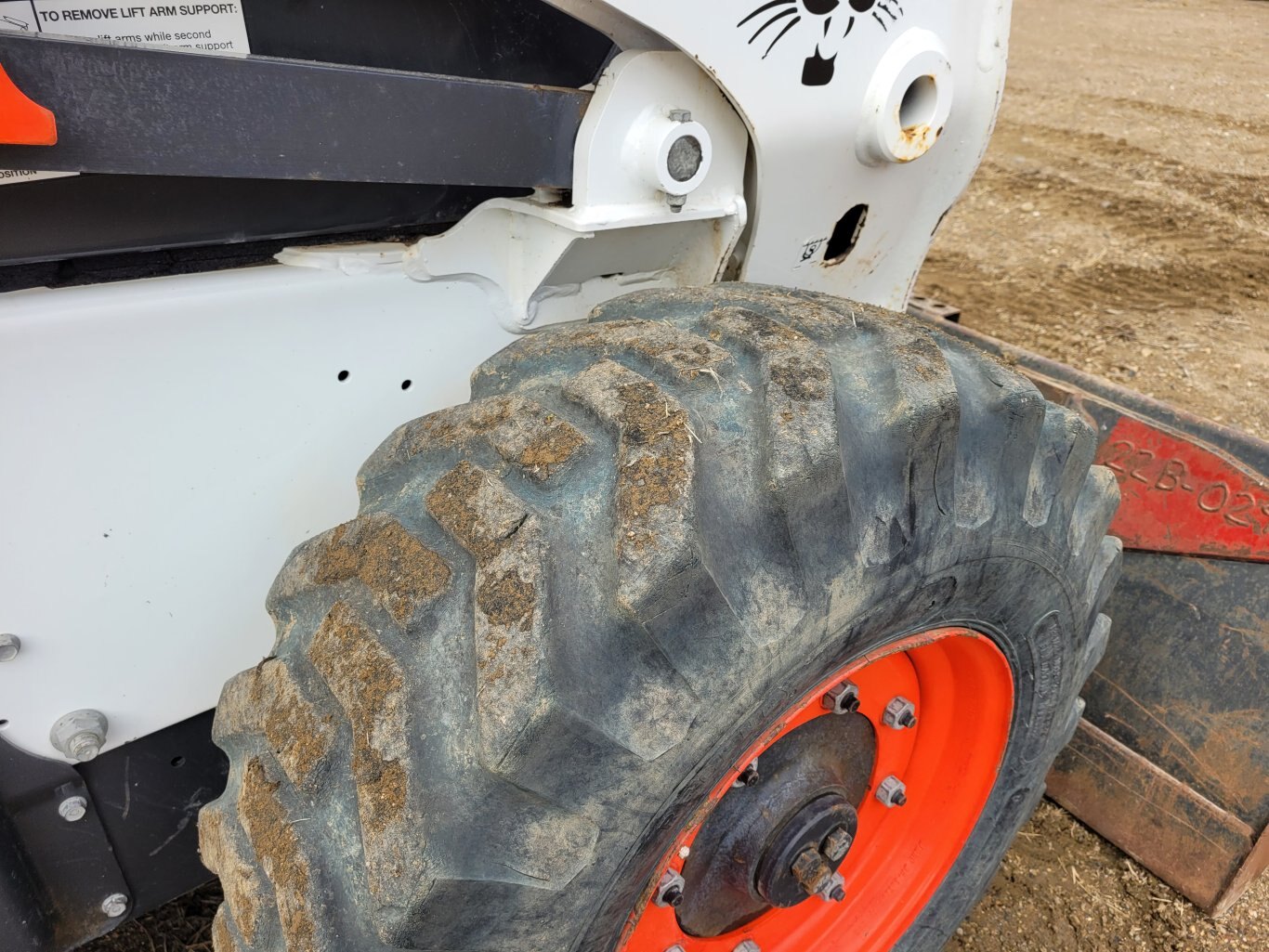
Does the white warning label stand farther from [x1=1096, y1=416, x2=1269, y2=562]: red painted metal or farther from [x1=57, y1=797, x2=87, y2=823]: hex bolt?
[x1=1096, y1=416, x2=1269, y2=562]: red painted metal

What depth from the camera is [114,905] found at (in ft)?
3.62

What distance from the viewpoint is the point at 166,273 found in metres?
0.90

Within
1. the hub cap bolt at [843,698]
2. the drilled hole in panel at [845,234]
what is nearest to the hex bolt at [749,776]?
the hub cap bolt at [843,698]

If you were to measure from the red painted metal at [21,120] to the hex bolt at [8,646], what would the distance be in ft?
1.53

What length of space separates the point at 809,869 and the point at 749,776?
0.15 metres

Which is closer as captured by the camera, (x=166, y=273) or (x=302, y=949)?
(x=302, y=949)

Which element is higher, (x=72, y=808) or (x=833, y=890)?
(x=72, y=808)

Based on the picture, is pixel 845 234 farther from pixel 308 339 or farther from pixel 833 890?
pixel 833 890

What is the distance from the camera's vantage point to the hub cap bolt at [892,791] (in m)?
1.37

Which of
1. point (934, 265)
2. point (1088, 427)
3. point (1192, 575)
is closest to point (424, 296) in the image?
point (1088, 427)

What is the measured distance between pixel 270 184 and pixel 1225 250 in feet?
14.7

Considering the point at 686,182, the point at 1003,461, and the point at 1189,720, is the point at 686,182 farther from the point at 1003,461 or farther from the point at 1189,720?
the point at 1189,720

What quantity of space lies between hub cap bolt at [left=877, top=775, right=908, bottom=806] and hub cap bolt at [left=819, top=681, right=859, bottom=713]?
0.72 ft

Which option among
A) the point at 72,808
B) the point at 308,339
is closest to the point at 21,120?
the point at 308,339
